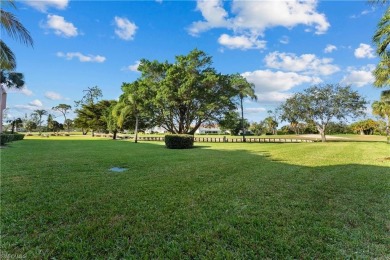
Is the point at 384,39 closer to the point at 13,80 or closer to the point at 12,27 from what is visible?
the point at 12,27

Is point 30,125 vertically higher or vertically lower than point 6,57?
lower

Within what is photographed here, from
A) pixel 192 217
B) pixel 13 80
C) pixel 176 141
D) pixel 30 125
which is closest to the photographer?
pixel 192 217

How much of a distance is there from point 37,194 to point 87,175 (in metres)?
2.16

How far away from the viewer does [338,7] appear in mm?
11820

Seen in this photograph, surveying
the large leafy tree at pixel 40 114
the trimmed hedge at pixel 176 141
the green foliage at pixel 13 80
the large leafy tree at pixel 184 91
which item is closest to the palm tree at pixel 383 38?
the trimmed hedge at pixel 176 141

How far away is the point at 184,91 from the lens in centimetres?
2731

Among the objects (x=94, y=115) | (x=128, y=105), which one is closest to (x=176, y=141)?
(x=128, y=105)

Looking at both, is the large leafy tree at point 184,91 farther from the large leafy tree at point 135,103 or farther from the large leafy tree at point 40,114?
the large leafy tree at point 40,114

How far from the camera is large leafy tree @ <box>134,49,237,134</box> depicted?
28.0 m

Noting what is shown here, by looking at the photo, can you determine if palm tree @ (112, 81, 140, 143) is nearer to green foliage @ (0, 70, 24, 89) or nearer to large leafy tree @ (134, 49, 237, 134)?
large leafy tree @ (134, 49, 237, 134)

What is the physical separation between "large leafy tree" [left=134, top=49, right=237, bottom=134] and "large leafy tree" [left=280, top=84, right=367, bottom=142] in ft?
33.1

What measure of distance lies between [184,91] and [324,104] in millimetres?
20349

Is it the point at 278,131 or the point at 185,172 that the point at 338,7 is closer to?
the point at 185,172

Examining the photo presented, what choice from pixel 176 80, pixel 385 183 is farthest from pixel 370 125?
pixel 385 183
